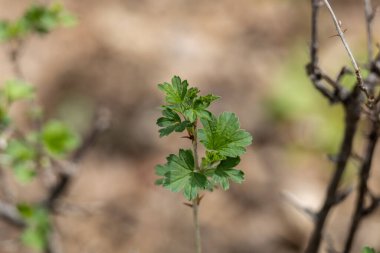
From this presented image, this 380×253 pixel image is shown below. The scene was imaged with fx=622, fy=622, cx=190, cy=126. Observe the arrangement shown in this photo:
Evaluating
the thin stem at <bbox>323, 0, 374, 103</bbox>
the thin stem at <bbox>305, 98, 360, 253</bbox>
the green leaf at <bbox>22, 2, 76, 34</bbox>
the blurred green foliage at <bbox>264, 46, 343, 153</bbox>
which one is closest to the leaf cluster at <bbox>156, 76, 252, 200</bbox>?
the thin stem at <bbox>323, 0, 374, 103</bbox>

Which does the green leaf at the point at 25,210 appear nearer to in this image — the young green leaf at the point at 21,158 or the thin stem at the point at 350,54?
the young green leaf at the point at 21,158

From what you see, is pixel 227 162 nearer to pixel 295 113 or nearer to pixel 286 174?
pixel 286 174

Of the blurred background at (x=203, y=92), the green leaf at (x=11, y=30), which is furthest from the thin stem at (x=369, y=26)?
the blurred background at (x=203, y=92)

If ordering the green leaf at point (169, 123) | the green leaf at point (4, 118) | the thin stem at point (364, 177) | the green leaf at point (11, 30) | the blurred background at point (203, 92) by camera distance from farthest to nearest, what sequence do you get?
the blurred background at point (203, 92)
the green leaf at point (11, 30)
the green leaf at point (4, 118)
the thin stem at point (364, 177)
the green leaf at point (169, 123)

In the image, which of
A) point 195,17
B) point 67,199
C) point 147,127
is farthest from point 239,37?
point 67,199

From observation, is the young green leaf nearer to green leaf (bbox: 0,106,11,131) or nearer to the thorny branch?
green leaf (bbox: 0,106,11,131)
